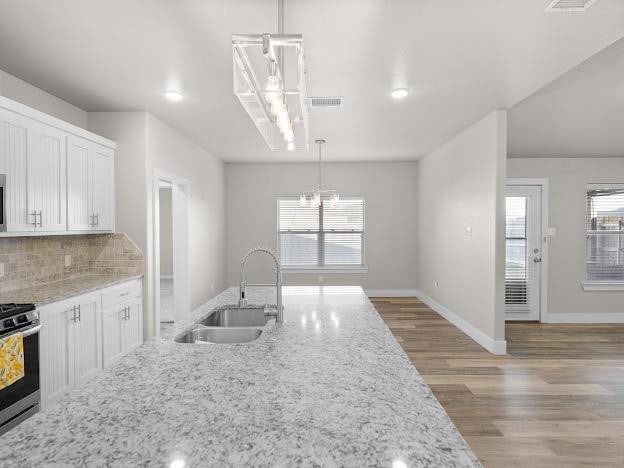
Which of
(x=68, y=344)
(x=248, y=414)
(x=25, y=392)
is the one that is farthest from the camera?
(x=68, y=344)

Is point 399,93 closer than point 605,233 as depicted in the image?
Yes

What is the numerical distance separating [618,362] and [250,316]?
13.3 ft

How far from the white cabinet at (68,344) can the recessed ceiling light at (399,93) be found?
10.3ft

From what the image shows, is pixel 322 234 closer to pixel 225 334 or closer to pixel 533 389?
pixel 533 389

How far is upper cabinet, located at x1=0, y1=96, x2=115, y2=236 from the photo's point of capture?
8.75ft

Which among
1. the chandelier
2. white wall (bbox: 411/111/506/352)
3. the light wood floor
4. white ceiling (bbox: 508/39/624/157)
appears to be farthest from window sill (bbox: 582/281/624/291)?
the chandelier

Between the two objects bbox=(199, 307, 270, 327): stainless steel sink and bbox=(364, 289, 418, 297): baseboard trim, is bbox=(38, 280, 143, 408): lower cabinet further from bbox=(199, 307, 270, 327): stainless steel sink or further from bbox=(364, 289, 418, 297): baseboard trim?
bbox=(364, 289, 418, 297): baseboard trim

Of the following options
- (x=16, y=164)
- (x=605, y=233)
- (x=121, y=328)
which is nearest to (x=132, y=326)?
(x=121, y=328)

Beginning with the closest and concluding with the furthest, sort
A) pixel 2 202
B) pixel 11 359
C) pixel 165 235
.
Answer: pixel 11 359, pixel 2 202, pixel 165 235

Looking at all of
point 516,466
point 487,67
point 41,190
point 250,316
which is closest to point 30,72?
point 41,190

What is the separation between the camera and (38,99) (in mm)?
3398

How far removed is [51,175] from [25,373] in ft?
5.09

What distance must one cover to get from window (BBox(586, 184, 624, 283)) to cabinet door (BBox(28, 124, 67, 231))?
6.76 meters

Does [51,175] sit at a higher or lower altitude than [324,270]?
higher
